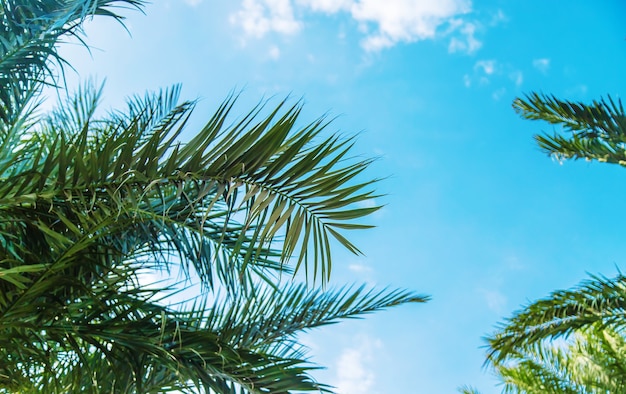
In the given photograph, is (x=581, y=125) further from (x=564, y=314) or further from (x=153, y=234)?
(x=153, y=234)

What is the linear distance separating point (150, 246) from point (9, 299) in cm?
114

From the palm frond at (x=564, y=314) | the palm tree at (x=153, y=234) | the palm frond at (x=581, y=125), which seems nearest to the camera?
the palm tree at (x=153, y=234)

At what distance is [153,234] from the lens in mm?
3346

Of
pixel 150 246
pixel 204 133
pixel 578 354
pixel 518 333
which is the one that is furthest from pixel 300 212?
pixel 578 354

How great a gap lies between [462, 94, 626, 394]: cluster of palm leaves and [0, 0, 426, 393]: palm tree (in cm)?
257

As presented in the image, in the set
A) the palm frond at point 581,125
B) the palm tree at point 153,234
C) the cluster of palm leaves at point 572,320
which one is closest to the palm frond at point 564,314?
the cluster of palm leaves at point 572,320

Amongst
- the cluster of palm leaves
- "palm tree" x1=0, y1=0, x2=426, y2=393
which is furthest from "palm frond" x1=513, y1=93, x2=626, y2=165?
"palm tree" x1=0, y1=0, x2=426, y2=393

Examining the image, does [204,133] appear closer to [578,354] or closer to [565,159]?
[565,159]

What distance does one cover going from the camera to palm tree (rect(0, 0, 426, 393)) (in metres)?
2.02

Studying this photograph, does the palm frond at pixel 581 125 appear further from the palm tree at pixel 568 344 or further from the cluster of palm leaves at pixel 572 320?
the palm tree at pixel 568 344

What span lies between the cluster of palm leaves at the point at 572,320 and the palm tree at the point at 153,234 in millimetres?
2573

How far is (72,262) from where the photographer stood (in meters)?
2.59

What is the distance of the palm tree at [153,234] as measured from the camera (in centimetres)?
202

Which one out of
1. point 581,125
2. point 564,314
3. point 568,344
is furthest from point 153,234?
point 568,344
